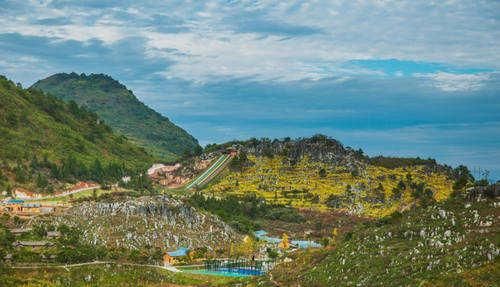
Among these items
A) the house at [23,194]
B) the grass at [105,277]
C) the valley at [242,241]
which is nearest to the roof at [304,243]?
the valley at [242,241]

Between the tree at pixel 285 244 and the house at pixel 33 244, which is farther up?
the house at pixel 33 244

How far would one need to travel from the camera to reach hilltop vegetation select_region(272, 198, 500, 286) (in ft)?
232

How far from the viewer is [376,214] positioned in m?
189

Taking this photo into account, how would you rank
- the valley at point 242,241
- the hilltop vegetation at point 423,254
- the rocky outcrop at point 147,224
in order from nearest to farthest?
the hilltop vegetation at point 423,254, the valley at point 242,241, the rocky outcrop at point 147,224

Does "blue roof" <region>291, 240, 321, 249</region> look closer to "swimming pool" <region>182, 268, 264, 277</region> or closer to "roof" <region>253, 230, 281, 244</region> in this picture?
"roof" <region>253, 230, 281, 244</region>

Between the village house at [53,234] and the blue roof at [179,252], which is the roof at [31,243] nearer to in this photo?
the village house at [53,234]

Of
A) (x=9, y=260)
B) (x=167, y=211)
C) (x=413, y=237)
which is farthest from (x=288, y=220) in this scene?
(x=413, y=237)

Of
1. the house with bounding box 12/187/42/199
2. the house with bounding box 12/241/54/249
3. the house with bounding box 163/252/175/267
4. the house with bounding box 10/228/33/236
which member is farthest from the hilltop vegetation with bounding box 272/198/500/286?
the house with bounding box 12/187/42/199

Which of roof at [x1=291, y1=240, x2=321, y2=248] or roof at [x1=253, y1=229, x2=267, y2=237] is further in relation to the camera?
roof at [x1=253, y1=229, x2=267, y2=237]

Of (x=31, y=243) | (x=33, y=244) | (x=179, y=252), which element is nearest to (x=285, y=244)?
(x=179, y=252)

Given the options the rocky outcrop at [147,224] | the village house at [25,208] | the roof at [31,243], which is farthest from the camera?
the village house at [25,208]

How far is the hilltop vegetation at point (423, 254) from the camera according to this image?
70.8 m

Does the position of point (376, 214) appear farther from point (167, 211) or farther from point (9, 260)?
point (9, 260)

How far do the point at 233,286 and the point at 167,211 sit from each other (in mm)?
53356
